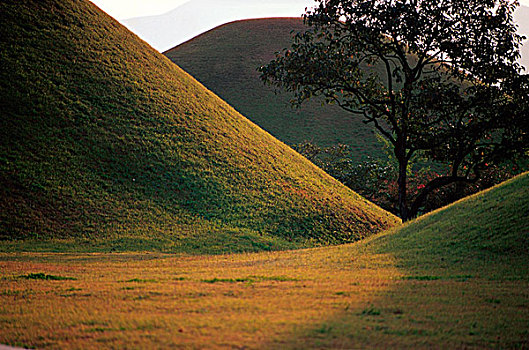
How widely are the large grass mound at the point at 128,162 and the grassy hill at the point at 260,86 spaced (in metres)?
20.6

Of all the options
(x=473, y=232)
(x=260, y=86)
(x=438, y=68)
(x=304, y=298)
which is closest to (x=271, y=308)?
(x=304, y=298)

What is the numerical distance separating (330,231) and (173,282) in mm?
12721

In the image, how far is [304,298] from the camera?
6402 millimetres

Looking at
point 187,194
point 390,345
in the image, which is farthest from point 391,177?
point 390,345

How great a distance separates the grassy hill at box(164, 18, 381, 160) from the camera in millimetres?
48594

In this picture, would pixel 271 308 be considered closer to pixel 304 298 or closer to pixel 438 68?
pixel 304 298

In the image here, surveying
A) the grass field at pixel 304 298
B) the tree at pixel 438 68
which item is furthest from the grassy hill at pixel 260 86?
the grass field at pixel 304 298

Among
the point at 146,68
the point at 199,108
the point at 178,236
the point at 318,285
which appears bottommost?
the point at 178,236

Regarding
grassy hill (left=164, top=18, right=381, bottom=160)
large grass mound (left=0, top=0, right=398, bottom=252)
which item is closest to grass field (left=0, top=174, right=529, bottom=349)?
large grass mound (left=0, top=0, right=398, bottom=252)

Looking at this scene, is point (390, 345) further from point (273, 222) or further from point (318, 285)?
point (273, 222)

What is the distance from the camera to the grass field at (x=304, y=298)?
4.62 metres

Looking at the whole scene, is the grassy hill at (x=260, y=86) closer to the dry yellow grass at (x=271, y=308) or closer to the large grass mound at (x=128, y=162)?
the large grass mound at (x=128, y=162)

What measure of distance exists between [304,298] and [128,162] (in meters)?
15.7

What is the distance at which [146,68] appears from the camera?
89.7 feet
